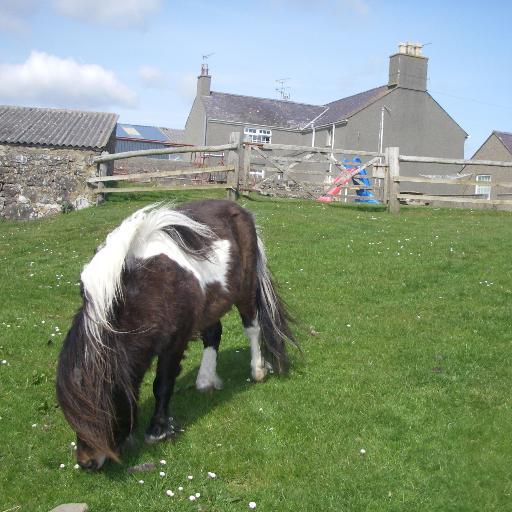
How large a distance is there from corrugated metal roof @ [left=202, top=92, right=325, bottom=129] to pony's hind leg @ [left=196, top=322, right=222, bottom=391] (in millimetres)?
45313

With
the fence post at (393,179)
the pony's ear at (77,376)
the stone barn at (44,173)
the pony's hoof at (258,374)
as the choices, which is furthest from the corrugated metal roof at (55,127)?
the pony's ear at (77,376)

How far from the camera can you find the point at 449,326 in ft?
28.5

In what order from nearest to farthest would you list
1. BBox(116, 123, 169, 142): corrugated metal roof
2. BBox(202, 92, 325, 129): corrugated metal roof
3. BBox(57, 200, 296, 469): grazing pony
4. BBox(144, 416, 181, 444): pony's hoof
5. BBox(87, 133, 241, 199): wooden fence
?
BBox(57, 200, 296, 469): grazing pony, BBox(144, 416, 181, 444): pony's hoof, BBox(87, 133, 241, 199): wooden fence, BBox(202, 92, 325, 129): corrugated metal roof, BBox(116, 123, 169, 142): corrugated metal roof

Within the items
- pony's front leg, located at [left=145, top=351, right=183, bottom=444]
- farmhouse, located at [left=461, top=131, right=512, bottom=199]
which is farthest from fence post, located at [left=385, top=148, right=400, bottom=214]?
farmhouse, located at [left=461, top=131, right=512, bottom=199]

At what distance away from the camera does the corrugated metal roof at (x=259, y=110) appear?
52000 millimetres

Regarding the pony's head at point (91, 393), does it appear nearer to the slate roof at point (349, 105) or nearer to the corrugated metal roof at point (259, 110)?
the slate roof at point (349, 105)

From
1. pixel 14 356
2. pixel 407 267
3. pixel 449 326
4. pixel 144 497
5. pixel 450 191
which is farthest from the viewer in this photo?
pixel 450 191

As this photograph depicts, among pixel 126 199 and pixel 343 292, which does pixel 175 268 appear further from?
pixel 126 199

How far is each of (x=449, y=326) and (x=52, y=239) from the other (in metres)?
9.50

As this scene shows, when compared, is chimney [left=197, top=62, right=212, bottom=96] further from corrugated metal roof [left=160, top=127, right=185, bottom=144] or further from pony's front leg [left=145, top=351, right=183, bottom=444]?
pony's front leg [left=145, top=351, right=183, bottom=444]

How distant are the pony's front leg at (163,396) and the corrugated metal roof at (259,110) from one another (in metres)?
46.7

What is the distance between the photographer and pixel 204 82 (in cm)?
5344

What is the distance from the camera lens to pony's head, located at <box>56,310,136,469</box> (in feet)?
15.3

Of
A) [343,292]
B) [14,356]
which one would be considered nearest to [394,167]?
[343,292]
